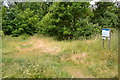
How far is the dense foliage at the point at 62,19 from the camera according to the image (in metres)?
5.95

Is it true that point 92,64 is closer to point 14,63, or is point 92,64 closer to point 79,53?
point 79,53

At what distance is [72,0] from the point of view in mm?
5785

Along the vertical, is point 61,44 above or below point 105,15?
below

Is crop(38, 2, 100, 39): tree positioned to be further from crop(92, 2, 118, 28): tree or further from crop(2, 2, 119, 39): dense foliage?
crop(92, 2, 118, 28): tree

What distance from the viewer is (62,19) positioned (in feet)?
20.5

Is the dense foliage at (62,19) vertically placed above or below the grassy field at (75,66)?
above

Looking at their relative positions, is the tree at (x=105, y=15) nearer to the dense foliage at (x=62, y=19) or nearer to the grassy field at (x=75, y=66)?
the dense foliage at (x=62, y=19)

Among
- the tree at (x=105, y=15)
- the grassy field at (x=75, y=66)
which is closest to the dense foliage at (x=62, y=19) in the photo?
the tree at (x=105, y=15)

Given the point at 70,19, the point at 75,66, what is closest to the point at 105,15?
the point at 70,19

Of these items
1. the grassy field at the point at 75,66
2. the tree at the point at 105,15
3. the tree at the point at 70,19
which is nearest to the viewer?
the grassy field at the point at 75,66

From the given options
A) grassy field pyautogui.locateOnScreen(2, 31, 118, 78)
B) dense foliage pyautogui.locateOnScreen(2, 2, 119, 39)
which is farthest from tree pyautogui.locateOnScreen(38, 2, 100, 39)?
grassy field pyautogui.locateOnScreen(2, 31, 118, 78)

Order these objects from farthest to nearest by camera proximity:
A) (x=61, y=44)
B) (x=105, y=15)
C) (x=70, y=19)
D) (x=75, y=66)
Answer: (x=105, y=15)
(x=70, y=19)
(x=61, y=44)
(x=75, y=66)

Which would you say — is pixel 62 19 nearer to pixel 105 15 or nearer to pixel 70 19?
pixel 70 19

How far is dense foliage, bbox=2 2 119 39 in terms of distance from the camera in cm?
595
